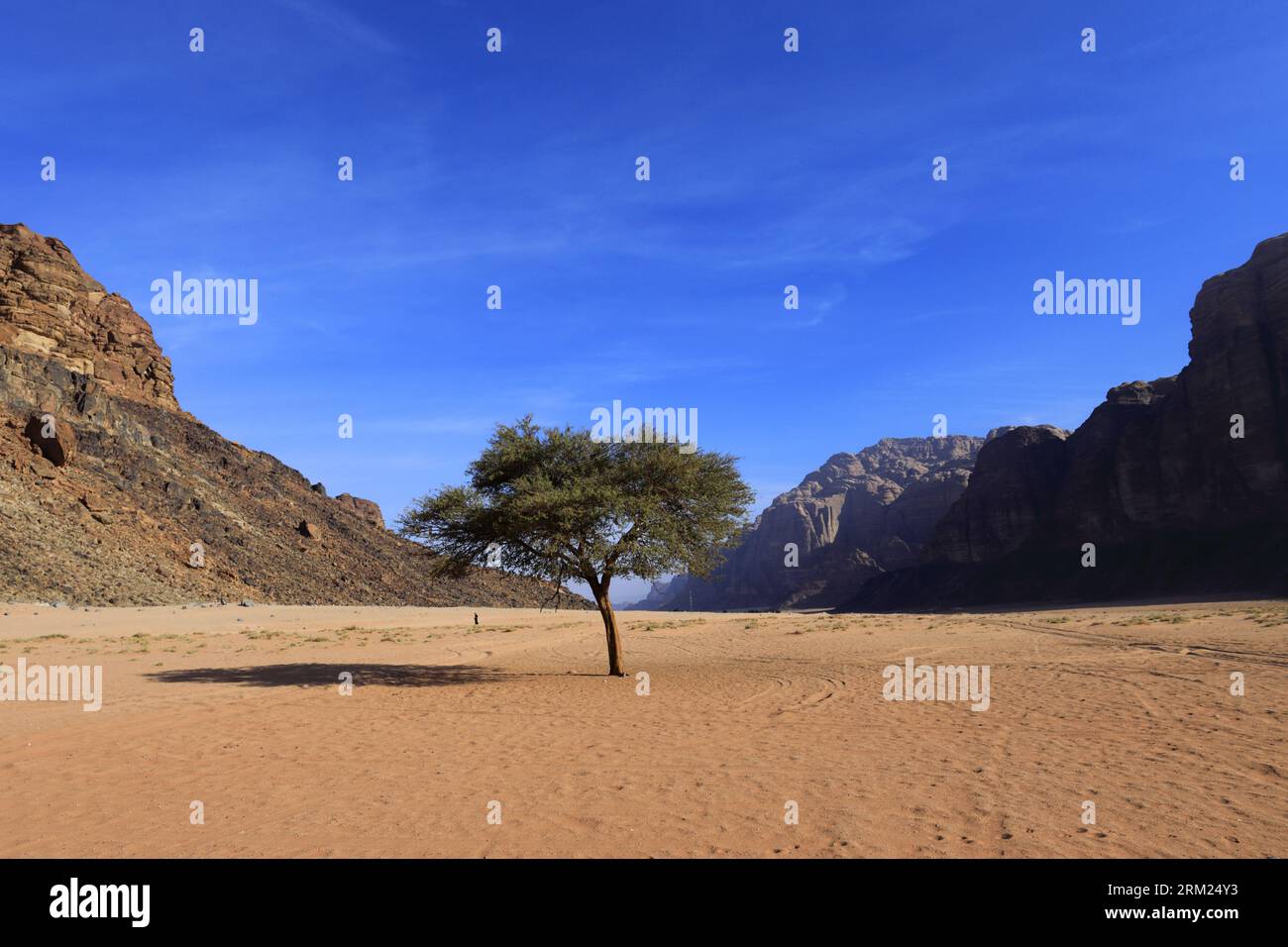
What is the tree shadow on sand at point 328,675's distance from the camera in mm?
23266

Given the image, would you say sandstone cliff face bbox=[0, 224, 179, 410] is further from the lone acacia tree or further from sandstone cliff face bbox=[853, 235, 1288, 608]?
sandstone cliff face bbox=[853, 235, 1288, 608]

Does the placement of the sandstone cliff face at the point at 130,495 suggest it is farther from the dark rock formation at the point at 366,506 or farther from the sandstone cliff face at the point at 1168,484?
the sandstone cliff face at the point at 1168,484

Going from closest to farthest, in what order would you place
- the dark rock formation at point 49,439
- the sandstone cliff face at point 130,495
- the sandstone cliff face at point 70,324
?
the sandstone cliff face at point 130,495, the dark rock formation at point 49,439, the sandstone cliff face at point 70,324

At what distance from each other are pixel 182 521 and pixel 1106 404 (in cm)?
14527

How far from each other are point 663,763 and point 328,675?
61.0 ft

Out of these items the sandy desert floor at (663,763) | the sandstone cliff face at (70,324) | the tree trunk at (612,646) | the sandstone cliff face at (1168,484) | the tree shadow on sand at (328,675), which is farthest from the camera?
the sandstone cliff face at (70,324)

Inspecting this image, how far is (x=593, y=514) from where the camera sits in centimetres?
2284

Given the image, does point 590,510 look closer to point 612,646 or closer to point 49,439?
point 612,646

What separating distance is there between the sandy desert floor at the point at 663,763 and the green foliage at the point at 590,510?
162 inches

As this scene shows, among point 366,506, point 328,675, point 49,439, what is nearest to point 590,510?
point 328,675

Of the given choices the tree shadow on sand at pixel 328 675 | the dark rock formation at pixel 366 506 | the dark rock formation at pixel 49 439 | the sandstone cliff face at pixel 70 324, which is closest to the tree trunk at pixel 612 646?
the tree shadow on sand at pixel 328 675

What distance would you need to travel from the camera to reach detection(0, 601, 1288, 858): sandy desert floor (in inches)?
306
